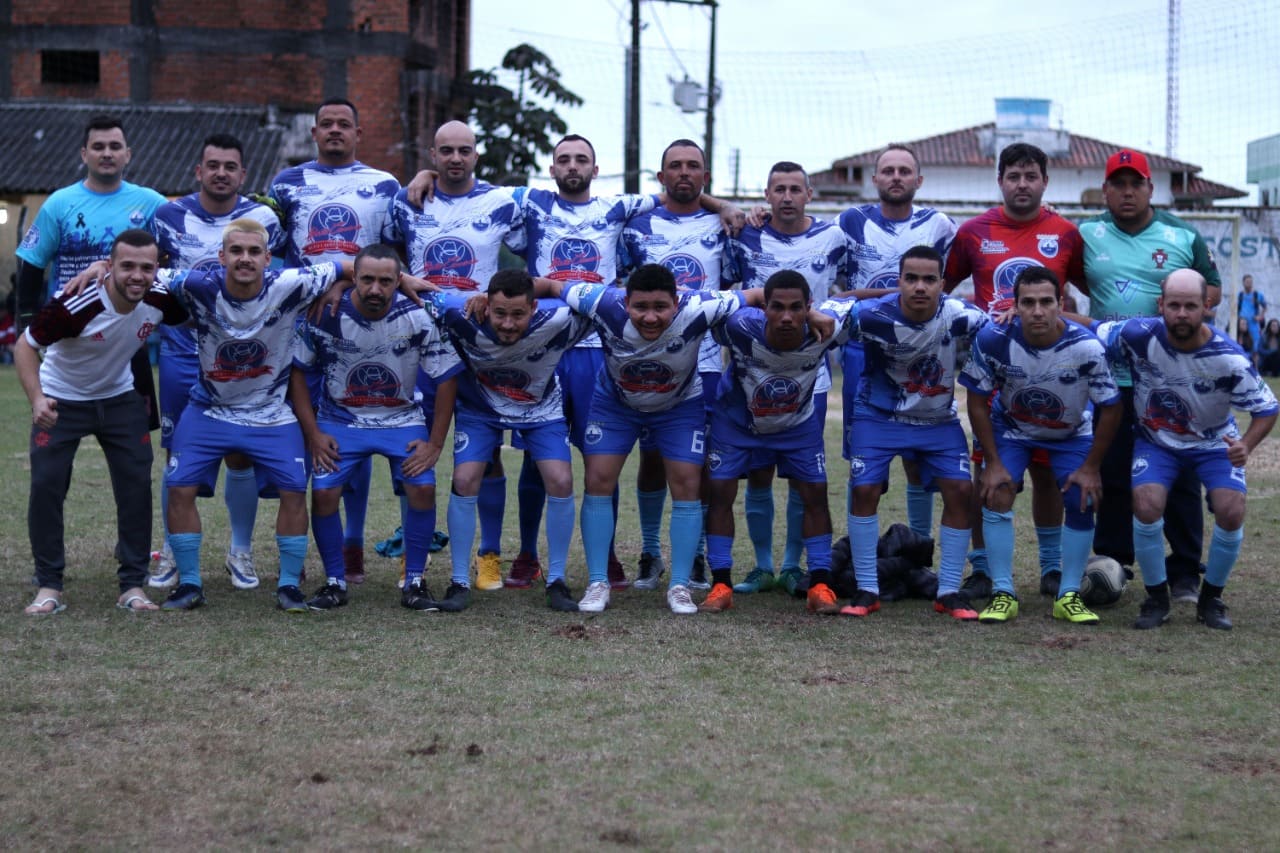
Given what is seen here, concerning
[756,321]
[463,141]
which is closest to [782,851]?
[756,321]

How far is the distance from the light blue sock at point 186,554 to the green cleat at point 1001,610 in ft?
11.7

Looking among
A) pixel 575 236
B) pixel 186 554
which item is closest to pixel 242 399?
pixel 186 554

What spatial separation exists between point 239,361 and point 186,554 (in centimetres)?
91

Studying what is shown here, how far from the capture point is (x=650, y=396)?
706 cm

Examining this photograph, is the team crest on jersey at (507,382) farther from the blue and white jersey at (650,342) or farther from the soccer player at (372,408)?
the blue and white jersey at (650,342)

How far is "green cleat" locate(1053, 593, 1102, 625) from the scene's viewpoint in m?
6.77

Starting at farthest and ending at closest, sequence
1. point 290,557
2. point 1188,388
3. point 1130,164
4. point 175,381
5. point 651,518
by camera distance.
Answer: point 651,518
point 175,381
point 1130,164
point 290,557
point 1188,388

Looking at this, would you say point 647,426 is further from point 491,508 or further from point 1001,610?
point 1001,610

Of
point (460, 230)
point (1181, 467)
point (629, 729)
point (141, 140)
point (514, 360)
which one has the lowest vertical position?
point (629, 729)

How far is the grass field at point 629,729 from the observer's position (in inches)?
158

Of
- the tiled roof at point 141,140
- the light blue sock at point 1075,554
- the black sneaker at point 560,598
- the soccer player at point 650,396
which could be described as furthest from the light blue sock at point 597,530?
the tiled roof at point 141,140

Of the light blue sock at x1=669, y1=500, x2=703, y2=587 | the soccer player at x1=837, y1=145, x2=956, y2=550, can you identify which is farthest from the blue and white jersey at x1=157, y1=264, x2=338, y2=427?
the soccer player at x1=837, y1=145, x2=956, y2=550

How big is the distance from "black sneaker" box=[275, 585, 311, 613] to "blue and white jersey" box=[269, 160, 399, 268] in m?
1.71

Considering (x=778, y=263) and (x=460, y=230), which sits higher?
(x=460, y=230)
